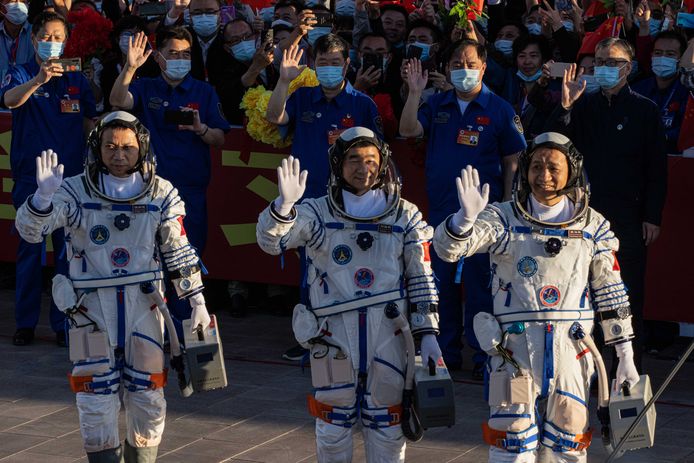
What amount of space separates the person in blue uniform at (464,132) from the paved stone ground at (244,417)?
1.30 metres

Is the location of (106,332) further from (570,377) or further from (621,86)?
(621,86)

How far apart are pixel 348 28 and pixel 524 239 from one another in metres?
7.40

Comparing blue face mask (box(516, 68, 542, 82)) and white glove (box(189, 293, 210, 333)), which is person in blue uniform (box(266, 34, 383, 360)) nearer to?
blue face mask (box(516, 68, 542, 82))

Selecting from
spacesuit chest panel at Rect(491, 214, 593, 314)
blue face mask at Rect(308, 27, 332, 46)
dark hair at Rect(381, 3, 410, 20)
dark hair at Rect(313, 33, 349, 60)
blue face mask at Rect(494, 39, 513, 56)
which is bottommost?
spacesuit chest panel at Rect(491, 214, 593, 314)

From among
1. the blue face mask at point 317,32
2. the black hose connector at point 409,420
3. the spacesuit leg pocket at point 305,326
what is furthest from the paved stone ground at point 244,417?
the blue face mask at point 317,32

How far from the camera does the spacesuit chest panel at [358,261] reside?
24.2 ft

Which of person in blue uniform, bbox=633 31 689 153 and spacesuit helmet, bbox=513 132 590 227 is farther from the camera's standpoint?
person in blue uniform, bbox=633 31 689 153

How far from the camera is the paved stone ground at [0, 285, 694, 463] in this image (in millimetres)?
8719

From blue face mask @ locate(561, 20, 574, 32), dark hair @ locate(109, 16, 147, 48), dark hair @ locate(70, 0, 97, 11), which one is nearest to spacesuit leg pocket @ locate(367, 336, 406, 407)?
dark hair @ locate(109, 16, 147, 48)

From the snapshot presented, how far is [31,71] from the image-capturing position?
11.2 m

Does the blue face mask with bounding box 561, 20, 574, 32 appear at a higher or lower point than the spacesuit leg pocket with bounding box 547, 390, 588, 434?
higher

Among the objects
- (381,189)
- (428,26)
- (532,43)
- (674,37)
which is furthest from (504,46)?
(381,189)

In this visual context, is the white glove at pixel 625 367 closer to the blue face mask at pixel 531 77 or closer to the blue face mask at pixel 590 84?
the blue face mask at pixel 590 84

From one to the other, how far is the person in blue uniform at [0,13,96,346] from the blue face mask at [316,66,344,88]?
2023 mm
